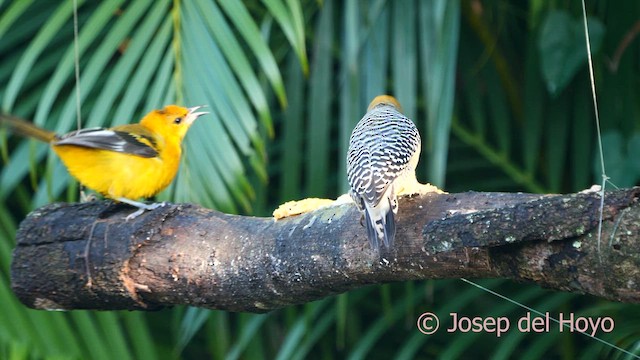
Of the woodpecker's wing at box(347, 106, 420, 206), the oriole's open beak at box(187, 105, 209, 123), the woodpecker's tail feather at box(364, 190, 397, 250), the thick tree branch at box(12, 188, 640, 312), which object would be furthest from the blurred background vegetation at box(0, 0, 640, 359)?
the woodpecker's tail feather at box(364, 190, 397, 250)

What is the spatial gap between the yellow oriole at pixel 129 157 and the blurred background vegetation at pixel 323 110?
12cm

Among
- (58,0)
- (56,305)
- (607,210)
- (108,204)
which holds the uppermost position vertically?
(58,0)

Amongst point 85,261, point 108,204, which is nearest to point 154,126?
point 108,204

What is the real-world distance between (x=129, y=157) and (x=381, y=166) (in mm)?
1142

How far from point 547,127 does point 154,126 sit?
1.94 m

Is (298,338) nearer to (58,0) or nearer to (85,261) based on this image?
(85,261)

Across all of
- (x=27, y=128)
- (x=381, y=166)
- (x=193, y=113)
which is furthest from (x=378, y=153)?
(x=27, y=128)

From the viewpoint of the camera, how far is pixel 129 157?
145 inches

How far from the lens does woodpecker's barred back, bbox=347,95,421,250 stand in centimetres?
260

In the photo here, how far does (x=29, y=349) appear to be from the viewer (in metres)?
3.97

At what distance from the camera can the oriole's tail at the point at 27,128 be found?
351 cm

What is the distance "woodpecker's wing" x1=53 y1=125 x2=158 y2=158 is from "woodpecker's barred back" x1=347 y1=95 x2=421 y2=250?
813 mm

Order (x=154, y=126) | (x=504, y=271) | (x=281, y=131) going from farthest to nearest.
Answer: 1. (x=281, y=131)
2. (x=154, y=126)
3. (x=504, y=271)

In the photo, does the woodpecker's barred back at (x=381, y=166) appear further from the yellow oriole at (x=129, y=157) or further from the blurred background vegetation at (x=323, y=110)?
the yellow oriole at (x=129, y=157)
